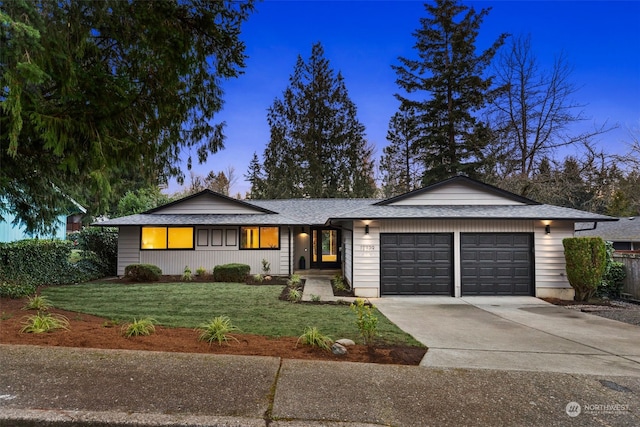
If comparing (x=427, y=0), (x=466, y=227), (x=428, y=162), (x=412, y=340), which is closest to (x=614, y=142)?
(x=428, y=162)

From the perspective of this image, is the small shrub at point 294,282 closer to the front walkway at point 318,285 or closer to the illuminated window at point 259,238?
the front walkway at point 318,285

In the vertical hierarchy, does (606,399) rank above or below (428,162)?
below

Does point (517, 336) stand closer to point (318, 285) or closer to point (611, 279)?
point (318, 285)

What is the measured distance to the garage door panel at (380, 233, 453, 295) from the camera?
34.3 feet

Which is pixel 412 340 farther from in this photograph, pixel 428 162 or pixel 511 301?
pixel 428 162

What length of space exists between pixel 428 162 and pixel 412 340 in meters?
22.4

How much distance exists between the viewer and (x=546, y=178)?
18156 mm

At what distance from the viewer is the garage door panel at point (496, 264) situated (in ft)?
34.1

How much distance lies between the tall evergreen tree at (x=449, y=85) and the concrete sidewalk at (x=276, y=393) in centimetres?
2272

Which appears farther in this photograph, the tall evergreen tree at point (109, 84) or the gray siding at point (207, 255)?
the gray siding at point (207, 255)

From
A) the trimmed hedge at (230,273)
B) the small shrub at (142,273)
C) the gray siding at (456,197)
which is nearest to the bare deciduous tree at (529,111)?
the gray siding at (456,197)

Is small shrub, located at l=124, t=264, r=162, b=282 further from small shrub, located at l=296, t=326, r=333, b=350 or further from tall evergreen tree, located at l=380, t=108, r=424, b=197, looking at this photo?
tall evergreen tree, located at l=380, t=108, r=424, b=197

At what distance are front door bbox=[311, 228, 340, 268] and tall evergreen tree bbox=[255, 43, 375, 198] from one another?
1189cm

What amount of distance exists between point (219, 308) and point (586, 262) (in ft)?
33.5
